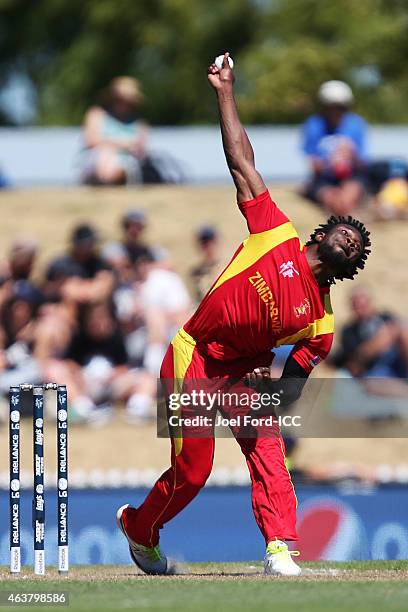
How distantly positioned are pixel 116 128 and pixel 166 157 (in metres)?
1.86

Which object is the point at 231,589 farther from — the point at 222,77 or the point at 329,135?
the point at 329,135

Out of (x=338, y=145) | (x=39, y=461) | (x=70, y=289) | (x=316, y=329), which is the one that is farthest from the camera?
(x=338, y=145)

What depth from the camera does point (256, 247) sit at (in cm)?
726

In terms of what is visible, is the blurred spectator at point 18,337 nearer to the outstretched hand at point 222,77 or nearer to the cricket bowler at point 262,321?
the cricket bowler at point 262,321

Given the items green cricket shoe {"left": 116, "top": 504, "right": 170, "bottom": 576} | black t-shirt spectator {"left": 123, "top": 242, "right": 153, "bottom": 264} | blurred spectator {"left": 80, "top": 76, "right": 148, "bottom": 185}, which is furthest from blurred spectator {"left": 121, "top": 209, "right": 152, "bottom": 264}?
green cricket shoe {"left": 116, "top": 504, "right": 170, "bottom": 576}

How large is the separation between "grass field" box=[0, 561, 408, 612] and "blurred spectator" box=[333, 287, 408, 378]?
538 cm

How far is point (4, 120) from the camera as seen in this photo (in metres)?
28.8

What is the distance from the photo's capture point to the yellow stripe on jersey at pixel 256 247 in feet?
23.8

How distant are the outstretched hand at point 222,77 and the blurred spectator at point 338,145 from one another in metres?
7.41

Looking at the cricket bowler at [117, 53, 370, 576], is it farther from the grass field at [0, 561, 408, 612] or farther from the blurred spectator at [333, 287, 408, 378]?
the blurred spectator at [333, 287, 408, 378]

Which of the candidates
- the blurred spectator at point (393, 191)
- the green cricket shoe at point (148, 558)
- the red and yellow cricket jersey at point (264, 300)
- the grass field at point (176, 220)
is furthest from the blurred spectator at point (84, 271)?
the red and yellow cricket jersey at point (264, 300)

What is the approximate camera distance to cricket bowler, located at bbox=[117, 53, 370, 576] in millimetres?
7203

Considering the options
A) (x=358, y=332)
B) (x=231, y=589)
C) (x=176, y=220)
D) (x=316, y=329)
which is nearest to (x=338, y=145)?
(x=358, y=332)

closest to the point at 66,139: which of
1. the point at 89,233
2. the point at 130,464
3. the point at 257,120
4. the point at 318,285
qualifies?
the point at 89,233
